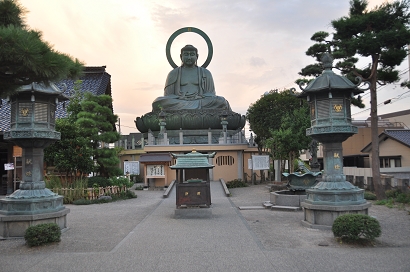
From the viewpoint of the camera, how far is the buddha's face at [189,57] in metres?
32.1

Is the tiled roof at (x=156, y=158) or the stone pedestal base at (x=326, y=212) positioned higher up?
the tiled roof at (x=156, y=158)

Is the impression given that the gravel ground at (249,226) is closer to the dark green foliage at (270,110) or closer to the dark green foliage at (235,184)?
the dark green foliage at (235,184)

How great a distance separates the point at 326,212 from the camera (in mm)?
10109

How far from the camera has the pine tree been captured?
15.9 meters

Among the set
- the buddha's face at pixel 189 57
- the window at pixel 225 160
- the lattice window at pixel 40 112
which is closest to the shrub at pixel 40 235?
the lattice window at pixel 40 112

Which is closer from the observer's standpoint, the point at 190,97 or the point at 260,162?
the point at 260,162

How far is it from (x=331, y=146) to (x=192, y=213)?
473cm

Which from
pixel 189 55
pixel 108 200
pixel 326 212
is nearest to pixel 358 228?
pixel 326 212

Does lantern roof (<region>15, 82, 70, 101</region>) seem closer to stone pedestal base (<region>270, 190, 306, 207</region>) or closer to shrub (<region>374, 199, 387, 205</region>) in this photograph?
stone pedestal base (<region>270, 190, 306, 207</region>)

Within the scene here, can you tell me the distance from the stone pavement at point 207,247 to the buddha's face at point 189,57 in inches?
827

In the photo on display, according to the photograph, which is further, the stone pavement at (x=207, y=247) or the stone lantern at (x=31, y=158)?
the stone lantern at (x=31, y=158)

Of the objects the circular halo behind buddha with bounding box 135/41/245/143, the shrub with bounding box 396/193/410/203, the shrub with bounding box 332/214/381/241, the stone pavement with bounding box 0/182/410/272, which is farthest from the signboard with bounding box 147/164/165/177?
the shrub with bounding box 332/214/381/241

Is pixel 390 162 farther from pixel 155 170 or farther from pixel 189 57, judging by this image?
pixel 189 57

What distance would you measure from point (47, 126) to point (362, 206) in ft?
27.9
